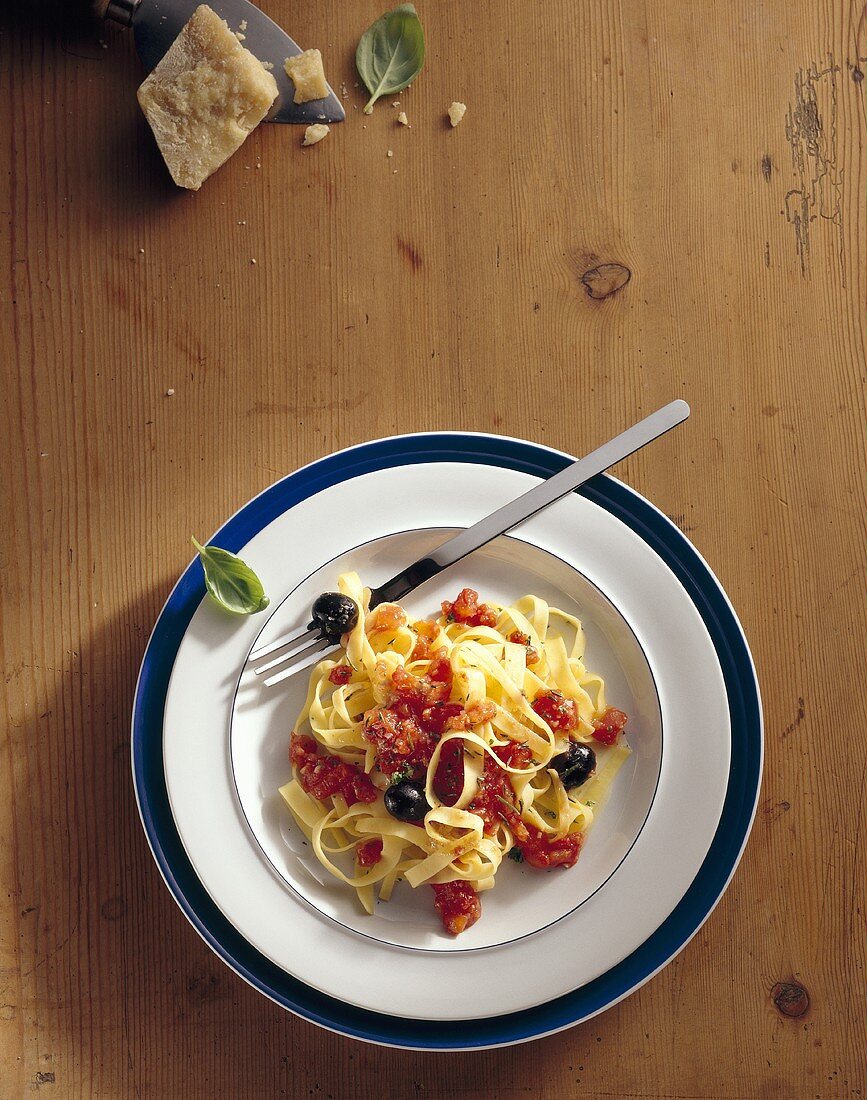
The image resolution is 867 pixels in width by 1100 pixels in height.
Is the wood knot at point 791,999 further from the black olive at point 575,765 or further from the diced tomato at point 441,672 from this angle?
the diced tomato at point 441,672

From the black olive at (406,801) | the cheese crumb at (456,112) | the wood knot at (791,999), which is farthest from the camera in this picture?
the cheese crumb at (456,112)

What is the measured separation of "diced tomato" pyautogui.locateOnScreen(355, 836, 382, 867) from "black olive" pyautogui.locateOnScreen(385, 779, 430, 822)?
16 centimetres

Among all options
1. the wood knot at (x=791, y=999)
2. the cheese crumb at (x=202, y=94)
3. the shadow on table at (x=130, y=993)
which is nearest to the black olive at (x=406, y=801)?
the shadow on table at (x=130, y=993)

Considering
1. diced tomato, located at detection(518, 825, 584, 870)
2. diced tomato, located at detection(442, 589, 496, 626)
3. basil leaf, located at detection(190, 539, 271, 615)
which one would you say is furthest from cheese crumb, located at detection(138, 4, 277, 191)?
diced tomato, located at detection(518, 825, 584, 870)

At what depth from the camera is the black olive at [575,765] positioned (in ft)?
8.11

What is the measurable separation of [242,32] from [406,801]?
93.7 inches

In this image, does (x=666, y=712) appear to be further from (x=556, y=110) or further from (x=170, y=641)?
(x=556, y=110)

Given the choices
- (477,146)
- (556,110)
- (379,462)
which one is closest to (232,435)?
(379,462)

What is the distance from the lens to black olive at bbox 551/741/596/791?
2.47 metres

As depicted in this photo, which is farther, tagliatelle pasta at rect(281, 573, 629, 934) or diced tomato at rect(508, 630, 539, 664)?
diced tomato at rect(508, 630, 539, 664)

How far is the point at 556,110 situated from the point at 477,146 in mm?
285

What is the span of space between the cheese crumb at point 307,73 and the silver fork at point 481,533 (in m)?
1.45

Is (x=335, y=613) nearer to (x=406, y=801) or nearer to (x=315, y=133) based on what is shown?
(x=406, y=801)

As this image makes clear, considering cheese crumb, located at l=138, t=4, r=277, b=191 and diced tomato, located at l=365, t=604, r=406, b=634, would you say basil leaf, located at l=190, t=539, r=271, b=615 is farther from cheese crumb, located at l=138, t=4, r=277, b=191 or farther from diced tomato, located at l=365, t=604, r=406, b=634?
cheese crumb, located at l=138, t=4, r=277, b=191
